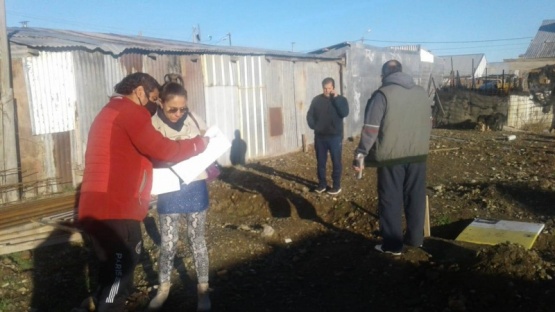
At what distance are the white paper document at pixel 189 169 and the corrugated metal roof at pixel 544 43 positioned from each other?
39.3 meters

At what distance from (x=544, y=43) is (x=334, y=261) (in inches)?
1566

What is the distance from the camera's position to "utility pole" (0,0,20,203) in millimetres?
7832

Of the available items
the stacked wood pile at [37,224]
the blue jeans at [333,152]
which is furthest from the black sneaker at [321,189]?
the stacked wood pile at [37,224]

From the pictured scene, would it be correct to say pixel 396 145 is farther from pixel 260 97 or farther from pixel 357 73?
pixel 357 73

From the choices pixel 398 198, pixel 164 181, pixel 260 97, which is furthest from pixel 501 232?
pixel 260 97

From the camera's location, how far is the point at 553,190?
279 inches

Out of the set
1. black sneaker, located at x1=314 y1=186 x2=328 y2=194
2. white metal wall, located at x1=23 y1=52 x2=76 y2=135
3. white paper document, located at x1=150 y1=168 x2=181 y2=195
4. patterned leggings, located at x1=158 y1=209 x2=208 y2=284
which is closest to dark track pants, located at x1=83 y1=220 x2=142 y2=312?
white paper document, located at x1=150 y1=168 x2=181 y2=195

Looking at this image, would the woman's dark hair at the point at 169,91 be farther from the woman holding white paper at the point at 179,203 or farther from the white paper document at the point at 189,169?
the white paper document at the point at 189,169

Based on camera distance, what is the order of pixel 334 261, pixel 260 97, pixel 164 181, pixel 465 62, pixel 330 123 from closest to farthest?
pixel 164 181 < pixel 334 261 < pixel 330 123 < pixel 260 97 < pixel 465 62

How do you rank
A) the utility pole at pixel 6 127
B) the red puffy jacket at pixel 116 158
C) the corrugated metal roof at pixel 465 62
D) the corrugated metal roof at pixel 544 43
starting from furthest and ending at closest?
the corrugated metal roof at pixel 465 62 → the corrugated metal roof at pixel 544 43 → the utility pole at pixel 6 127 → the red puffy jacket at pixel 116 158

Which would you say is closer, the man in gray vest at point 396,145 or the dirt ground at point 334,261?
the dirt ground at point 334,261

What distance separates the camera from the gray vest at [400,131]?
15.1 ft

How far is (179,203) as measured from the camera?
372cm

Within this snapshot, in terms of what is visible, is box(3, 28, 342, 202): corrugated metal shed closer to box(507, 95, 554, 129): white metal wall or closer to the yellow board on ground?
the yellow board on ground
